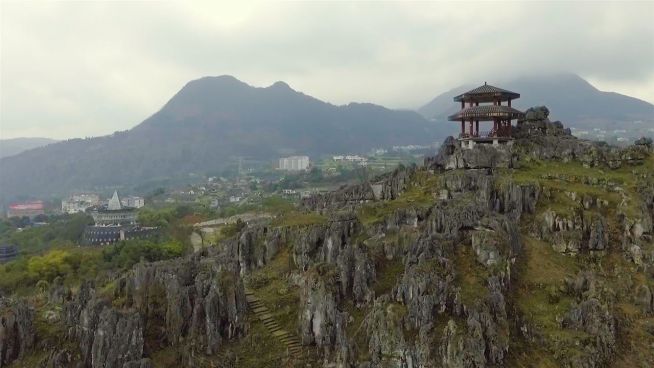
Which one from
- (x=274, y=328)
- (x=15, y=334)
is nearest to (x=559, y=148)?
(x=274, y=328)

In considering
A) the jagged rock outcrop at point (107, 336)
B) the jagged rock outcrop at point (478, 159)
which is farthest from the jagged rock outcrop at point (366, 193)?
the jagged rock outcrop at point (107, 336)

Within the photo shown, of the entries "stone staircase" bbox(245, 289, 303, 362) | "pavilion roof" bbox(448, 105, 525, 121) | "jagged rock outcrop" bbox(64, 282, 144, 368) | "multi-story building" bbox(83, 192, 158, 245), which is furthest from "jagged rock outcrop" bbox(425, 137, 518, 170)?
"multi-story building" bbox(83, 192, 158, 245)

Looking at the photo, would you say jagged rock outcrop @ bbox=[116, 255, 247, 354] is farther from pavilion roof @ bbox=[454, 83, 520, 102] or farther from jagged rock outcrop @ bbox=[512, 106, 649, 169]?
pavilion roof @ bbox=[454, 83, 520, 102]

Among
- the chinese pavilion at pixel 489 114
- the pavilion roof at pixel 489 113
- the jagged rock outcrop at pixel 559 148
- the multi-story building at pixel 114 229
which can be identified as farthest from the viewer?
the multi-story building at pixel 114 229

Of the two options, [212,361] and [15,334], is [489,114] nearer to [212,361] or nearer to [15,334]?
[212,361]

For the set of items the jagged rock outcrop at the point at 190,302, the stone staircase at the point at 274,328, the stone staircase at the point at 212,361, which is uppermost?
the jagged rock outcrop at the point at 190,302

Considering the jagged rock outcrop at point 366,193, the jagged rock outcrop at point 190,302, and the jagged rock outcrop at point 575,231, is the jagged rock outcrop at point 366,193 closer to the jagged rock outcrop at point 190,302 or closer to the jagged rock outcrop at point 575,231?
the jagged rock outcrop at point 575,231

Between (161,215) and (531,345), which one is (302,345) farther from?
(161,215)
